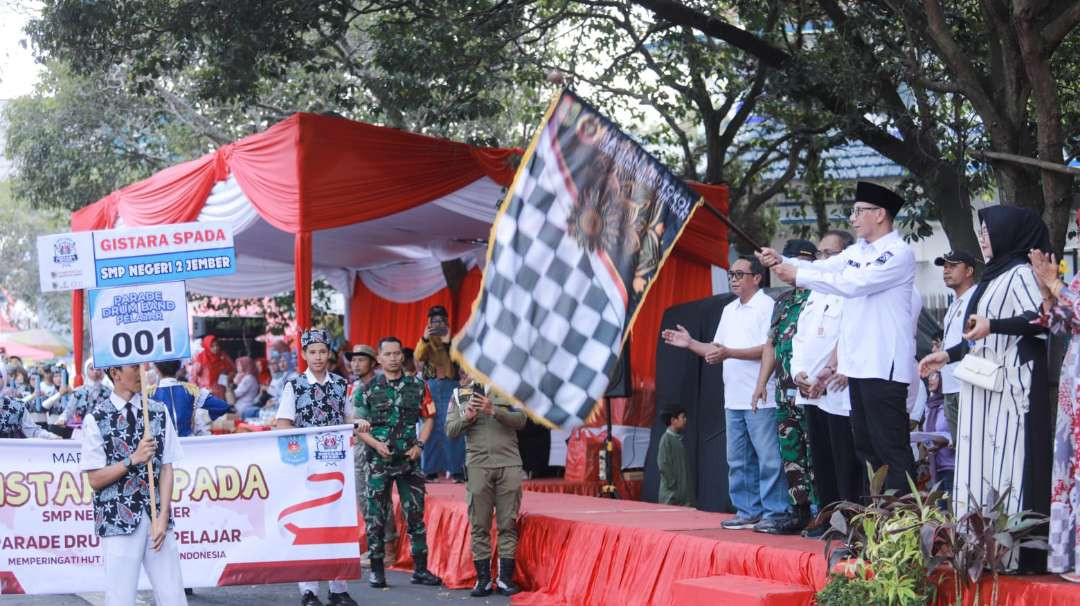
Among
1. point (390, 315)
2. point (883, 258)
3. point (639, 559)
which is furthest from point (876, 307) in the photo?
point (390, 315)

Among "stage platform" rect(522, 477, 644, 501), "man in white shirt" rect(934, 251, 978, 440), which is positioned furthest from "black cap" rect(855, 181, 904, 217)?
"stage platform" rect(522, 477, 644, 501)

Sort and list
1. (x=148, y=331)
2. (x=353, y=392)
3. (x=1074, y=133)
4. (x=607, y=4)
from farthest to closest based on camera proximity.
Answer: (x=607, y=4) → (x=1074, y=133) → (x=353, y=392) → (x=148, y=331)

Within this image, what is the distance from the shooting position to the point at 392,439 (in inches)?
355

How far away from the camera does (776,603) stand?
5883mm

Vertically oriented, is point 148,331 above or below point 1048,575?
above

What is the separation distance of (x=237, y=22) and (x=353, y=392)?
436 cm

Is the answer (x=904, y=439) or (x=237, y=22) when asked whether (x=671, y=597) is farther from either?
(x=237, y=22)

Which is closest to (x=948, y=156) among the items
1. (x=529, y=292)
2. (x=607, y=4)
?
(x=607, y=4)

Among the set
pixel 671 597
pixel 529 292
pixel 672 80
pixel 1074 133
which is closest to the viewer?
pixel 529 292

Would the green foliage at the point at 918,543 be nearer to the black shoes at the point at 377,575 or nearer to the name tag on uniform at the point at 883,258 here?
the name tag on uniform at the point at 883,258

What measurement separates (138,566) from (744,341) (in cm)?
381

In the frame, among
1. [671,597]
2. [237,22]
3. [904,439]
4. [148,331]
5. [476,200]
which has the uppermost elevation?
[237,22]

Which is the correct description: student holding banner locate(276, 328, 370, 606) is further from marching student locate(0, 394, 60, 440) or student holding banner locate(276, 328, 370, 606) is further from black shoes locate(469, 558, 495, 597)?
marching student locate(0, 394, 60, 440)

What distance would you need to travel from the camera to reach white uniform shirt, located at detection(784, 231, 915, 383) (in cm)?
605
